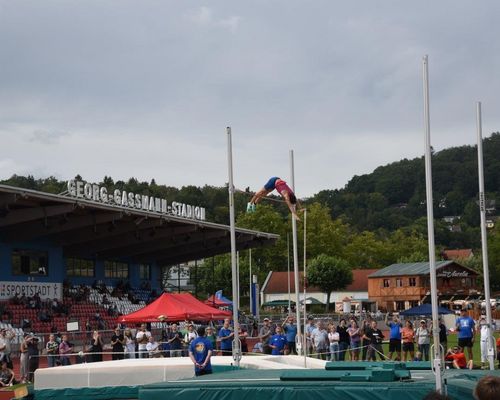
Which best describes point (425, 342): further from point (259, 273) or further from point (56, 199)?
point (259, 273)

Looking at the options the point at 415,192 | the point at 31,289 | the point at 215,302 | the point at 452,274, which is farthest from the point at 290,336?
the point at 415,192

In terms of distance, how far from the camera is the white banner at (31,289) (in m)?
38.5

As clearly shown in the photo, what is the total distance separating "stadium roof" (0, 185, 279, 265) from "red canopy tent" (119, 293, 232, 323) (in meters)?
8.92

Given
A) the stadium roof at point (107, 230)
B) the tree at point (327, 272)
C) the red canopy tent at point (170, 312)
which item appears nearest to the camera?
the red canopy tent at point (170, 312)

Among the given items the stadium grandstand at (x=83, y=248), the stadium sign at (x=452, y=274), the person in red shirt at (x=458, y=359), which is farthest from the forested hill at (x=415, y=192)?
the person in red shirt at (x=458, y=359)

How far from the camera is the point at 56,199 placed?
36312mm

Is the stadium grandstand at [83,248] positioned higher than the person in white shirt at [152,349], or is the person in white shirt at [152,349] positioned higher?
the stadium grandstand at [83,248]

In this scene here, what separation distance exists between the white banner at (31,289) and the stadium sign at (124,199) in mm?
4844

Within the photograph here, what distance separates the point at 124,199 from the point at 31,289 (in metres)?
6.01

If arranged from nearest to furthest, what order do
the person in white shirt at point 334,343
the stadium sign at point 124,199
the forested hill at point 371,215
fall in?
the person in white shirt at point 334,343, the stadium sign at point 124,199, the forested hill at point 371,215

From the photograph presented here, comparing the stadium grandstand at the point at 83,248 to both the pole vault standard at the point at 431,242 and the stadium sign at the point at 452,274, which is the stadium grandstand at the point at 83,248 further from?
the stadium sign at the point at 452,274

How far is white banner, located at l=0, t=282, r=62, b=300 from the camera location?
3853cm

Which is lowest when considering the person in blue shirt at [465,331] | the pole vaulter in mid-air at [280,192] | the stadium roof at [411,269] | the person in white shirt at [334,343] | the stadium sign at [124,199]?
the person in white shirt at [334,343]

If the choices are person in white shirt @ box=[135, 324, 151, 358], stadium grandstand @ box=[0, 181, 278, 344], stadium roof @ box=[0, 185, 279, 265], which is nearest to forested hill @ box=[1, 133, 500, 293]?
stadium roof @ box=[0, 185, 279, 265]
